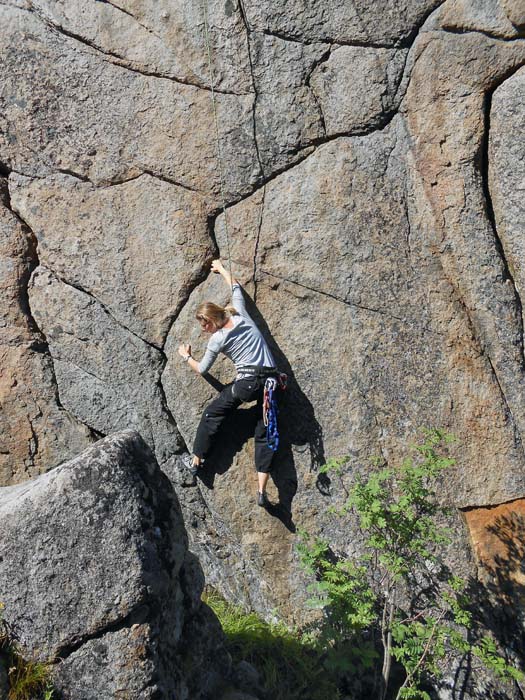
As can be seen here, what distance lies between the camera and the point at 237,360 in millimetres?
5637

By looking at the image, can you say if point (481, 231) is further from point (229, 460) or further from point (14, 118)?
point (14, 118)

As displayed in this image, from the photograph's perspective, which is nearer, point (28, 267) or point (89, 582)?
point (89, 582)

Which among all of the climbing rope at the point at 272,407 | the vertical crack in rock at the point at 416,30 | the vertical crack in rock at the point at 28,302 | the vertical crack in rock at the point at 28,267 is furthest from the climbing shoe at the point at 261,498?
the vertical crack in rock at the point at 416,30

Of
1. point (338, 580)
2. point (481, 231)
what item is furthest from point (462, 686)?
point (481, 231)

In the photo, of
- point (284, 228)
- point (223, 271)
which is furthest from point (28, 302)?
point (284, 228)

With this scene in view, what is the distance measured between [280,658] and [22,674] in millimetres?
2324

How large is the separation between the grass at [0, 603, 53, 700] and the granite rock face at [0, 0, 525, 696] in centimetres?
267

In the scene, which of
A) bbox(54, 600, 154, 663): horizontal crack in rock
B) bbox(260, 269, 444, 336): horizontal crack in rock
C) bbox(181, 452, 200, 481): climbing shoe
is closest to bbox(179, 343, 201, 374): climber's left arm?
bbox(181, 452, 200, 481): climbing shoe

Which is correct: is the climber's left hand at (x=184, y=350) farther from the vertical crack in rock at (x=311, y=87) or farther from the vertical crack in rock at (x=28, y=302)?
the vertical crack in rock at (x=311, y=87)

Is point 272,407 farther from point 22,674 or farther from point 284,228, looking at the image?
point 22,674

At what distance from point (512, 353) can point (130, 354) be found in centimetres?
329

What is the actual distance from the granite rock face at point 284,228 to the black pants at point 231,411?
22 cm

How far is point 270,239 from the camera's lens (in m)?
5.86

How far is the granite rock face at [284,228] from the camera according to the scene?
5609 millimetres
